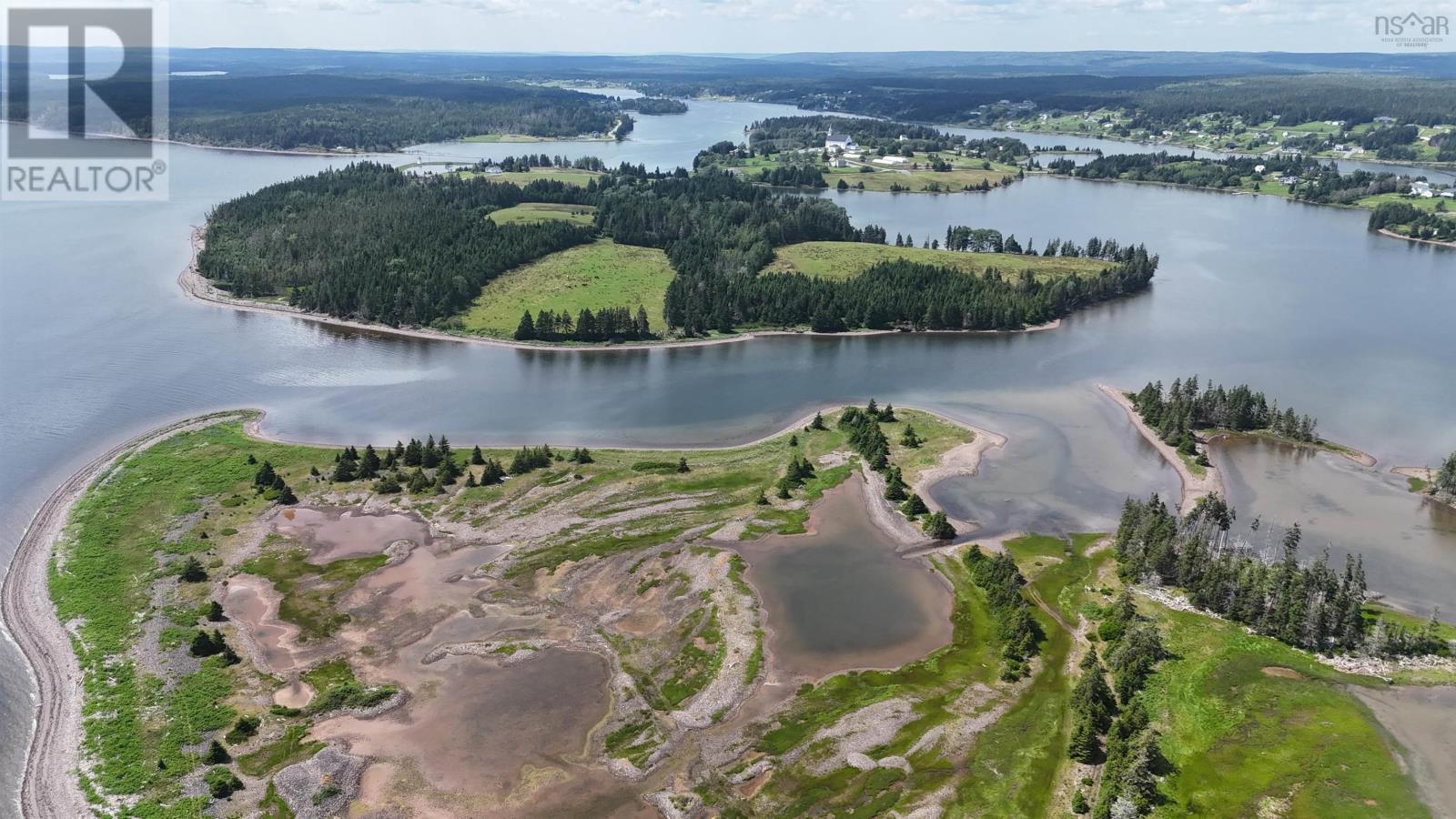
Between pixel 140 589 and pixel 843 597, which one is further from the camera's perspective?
pixel 843 597

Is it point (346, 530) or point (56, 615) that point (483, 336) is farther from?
point (56, 615)

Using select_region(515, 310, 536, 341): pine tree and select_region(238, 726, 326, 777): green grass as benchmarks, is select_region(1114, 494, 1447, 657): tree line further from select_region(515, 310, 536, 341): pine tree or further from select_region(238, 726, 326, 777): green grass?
select_region(515, 310, 536, 341): pine tree

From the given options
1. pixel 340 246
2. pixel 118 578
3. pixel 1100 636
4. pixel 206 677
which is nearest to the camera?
pixel 206 677

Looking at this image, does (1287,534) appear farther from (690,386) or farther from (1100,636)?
(690,386)

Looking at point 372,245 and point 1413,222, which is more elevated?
point 1413,222

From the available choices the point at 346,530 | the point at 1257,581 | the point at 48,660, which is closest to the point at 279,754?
the point at 48,660

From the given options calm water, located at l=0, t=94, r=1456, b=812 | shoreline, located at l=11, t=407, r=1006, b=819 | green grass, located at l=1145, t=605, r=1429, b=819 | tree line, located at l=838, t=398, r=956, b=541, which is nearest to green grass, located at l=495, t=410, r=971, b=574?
tree line, located at l=838, t=398, r=956, b=541

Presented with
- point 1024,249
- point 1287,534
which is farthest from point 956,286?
point 1287,534
